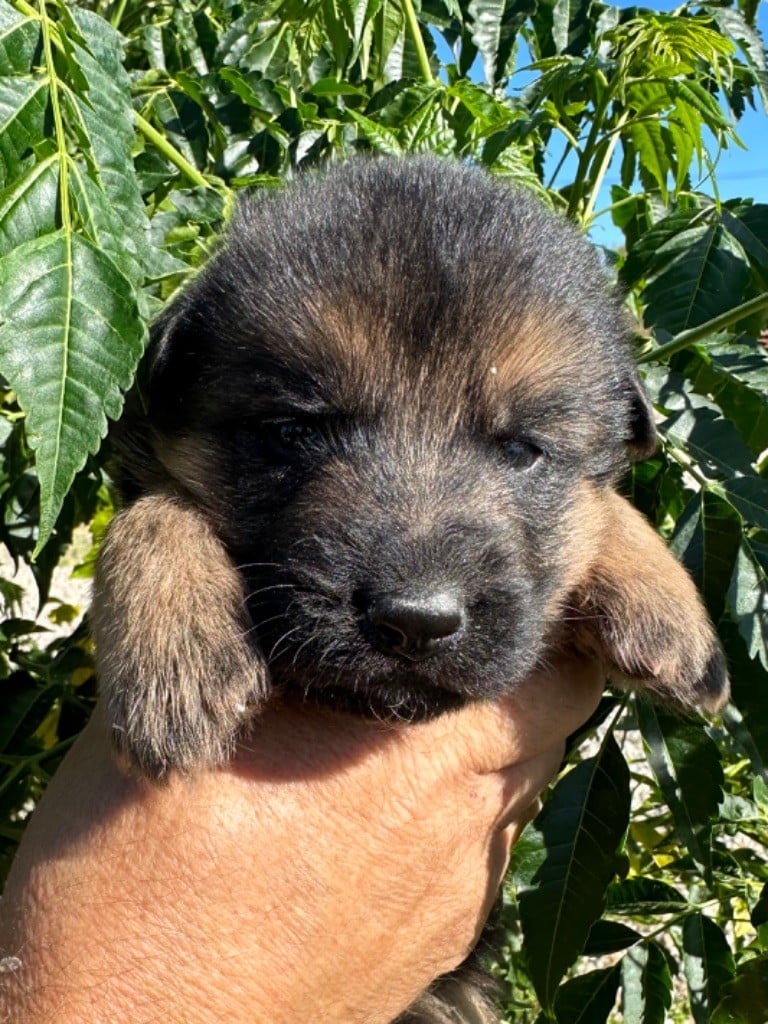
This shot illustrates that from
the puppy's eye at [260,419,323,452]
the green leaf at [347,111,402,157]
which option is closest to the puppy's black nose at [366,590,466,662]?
the puppy's eye at [260,419,323,452]

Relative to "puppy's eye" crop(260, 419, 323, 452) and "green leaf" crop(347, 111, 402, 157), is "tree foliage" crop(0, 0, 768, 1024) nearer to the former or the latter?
"green leaf" crop(347, 111, 402, 157)

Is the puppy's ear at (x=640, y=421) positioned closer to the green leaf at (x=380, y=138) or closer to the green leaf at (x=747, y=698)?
the green leaf at (x=747, y=698)

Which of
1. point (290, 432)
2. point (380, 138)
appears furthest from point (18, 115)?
point (380, 138)

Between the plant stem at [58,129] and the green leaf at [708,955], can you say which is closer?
the plant stem at [58,129]

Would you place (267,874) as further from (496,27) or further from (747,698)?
(496,27)

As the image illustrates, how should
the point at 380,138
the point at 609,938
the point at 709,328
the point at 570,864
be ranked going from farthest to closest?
the point at 609,938 → the point at 380,138 → the point at 570,864 → the point at 709,328

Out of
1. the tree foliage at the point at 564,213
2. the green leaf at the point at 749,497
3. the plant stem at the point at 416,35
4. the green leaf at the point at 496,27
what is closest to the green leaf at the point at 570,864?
the tree foliage at the point at 564,213
